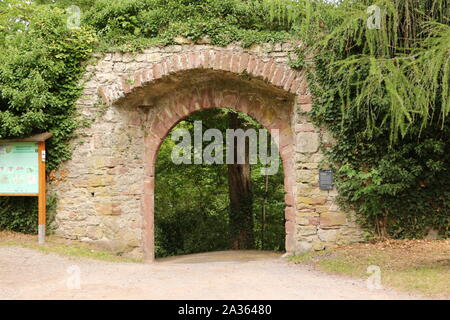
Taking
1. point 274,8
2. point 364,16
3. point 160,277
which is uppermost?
point 274,8

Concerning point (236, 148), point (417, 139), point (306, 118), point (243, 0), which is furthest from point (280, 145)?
point (236, 148)

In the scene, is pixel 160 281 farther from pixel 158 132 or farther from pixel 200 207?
pixel 200 207

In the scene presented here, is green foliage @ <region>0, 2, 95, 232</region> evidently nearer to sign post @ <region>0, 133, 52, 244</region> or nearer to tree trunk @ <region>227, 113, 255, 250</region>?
sign post @ <region>0, 133, 52, 244</region>

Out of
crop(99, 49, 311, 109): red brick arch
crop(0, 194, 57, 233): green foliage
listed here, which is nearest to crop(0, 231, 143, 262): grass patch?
crop(0, 194, 57, 233): green foliage

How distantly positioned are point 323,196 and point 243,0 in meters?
3.71

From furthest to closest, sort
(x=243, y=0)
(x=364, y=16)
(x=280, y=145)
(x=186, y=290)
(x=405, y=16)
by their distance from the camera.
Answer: (x=243, y=0) → (x=280, y=145) → (x=405, y=16) → (x=364, y=16) → (x=186, y=290)

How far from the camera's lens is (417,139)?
22.5ft

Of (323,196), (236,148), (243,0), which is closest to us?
(323,196)

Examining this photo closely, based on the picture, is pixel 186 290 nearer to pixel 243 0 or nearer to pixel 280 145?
pixel 280 145

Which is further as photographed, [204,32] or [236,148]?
[236,148]

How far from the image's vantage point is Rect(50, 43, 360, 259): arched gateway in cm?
717

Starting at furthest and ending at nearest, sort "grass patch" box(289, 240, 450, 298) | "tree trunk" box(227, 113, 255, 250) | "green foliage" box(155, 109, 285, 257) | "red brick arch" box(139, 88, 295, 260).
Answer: "green foliage" box(155, 109, 285, 257), "tree trunk" box(227, 113, 255, 250), "red brick arch" box(139, 88, 295, 260), "grass patch" box(289, 240, 450, 298)

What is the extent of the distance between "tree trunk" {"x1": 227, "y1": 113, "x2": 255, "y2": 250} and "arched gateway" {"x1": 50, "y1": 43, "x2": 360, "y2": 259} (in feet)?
12.4

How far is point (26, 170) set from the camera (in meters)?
7.22
